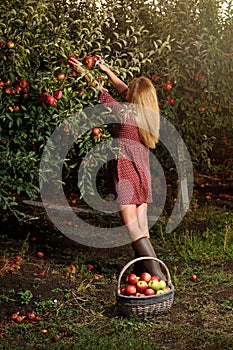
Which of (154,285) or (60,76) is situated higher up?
(60,76)

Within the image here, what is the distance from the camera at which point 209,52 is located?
677 centimetres

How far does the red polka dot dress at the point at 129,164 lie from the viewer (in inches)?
210

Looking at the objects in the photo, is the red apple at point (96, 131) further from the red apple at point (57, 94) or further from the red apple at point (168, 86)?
the red apple at point (168, 86)

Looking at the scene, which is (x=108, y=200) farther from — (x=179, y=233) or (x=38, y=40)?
(x=38, y=40)

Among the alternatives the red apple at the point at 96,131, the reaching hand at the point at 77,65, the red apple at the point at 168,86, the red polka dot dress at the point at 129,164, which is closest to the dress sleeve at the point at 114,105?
the red polka dot dress at the point at 129,164

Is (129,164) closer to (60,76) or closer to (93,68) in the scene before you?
(93,68)

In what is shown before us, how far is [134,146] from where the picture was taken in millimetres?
5418

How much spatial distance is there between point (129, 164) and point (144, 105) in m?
0.50

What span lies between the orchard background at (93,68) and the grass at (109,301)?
69cm

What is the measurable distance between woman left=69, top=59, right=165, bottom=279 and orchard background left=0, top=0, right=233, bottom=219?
157mm

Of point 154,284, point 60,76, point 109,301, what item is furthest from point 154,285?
point 60,76

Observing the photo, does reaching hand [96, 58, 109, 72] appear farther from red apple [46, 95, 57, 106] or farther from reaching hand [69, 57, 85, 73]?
red apple [46, 95, 57, 106]

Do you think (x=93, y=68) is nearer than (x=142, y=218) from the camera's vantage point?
Yes

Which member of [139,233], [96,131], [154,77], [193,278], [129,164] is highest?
[154,77]
